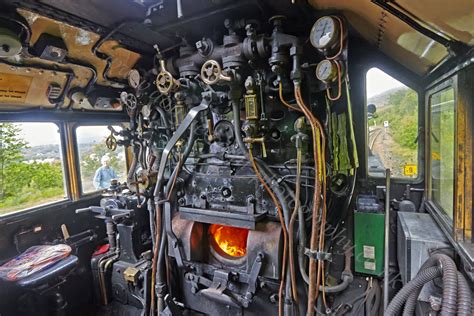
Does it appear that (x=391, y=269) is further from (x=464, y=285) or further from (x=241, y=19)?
(x=241, y=19)

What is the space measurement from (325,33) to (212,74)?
788 millimetres

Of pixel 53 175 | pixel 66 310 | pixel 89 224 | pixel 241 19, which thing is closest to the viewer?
pixel 241 19

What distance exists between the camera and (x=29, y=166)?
112 inches

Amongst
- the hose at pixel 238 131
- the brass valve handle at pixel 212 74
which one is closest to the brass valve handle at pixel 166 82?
the brass valve handle at pixel 212 74

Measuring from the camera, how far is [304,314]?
2.09m

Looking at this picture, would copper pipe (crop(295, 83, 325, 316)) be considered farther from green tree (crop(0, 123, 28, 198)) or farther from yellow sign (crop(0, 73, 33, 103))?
green tree (crop(0, 123, 28, 198))

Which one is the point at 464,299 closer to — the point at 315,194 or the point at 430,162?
the point at 315,194

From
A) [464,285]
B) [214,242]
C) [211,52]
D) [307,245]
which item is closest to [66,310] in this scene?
[214,242]

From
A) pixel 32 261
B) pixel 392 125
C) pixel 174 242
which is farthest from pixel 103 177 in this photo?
pixel 392 125

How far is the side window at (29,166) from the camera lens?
8.64 ft

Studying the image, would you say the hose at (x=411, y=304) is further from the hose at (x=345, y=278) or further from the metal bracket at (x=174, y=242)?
the metal bracket at (x=174, y=242)

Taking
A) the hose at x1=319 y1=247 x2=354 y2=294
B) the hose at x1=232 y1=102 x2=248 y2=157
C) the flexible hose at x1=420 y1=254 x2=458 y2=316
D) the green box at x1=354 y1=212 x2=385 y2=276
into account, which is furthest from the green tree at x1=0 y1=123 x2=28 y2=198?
the flexible hose at x1=420 y1=254 x2=458 y2=316

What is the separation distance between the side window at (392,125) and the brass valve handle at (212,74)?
1.37m

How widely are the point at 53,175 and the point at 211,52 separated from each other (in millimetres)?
2380
